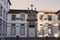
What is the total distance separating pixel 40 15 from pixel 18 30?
570cm

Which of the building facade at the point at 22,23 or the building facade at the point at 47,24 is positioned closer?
the building facade at the point at 22,23

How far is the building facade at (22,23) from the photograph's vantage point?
3606 centimetres

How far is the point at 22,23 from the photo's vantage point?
36.5 m

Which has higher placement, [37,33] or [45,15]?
[45,15]

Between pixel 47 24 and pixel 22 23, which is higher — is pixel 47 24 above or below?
below

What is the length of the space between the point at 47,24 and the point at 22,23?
17.1 feet

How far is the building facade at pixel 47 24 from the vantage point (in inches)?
1426

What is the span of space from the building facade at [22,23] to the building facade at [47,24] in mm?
1074

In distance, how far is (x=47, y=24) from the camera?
120ft

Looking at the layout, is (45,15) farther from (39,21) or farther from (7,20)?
(7,20)

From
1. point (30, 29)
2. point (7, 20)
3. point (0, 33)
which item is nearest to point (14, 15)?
point (7, 20)

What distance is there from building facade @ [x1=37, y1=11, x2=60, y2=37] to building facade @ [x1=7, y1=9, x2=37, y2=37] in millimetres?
1074

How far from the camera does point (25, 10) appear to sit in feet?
126

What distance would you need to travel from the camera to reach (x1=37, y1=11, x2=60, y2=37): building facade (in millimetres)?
36219
